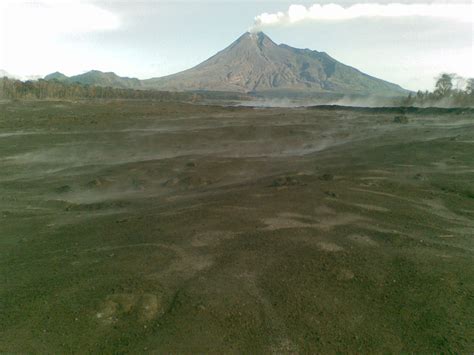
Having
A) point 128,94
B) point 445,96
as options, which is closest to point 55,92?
point 128,94

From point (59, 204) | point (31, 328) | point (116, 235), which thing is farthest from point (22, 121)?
point (31, 328)

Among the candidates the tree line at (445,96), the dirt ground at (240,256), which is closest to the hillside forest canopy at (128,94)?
the tree line at (445,96)

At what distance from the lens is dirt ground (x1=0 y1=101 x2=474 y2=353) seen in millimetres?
9523

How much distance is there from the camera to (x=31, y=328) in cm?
968

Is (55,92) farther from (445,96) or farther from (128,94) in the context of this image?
(445,96)

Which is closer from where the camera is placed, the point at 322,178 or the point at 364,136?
the point at 322,178

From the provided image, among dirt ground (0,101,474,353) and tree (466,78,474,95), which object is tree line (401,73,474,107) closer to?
tree (466,78,474,95)

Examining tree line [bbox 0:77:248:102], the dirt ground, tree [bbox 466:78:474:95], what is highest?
tree [bbox 466:78:474:95]

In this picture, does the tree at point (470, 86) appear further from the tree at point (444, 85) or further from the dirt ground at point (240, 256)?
the dirt ground at point (240, 256)

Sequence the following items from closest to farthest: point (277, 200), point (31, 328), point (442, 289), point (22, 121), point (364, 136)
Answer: point (31, 328) < point (442, 289) < point (277, 200) < point (364, 136) < point (22, 121)

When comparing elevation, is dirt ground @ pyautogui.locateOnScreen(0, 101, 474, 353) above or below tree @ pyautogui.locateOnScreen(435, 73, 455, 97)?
below

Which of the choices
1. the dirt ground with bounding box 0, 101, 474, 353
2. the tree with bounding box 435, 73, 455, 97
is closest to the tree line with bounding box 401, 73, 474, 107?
the tree with bounding box 435, 73, 455, 97

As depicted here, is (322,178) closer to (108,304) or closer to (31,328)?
(108,304)

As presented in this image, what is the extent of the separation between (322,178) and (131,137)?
27043mm
